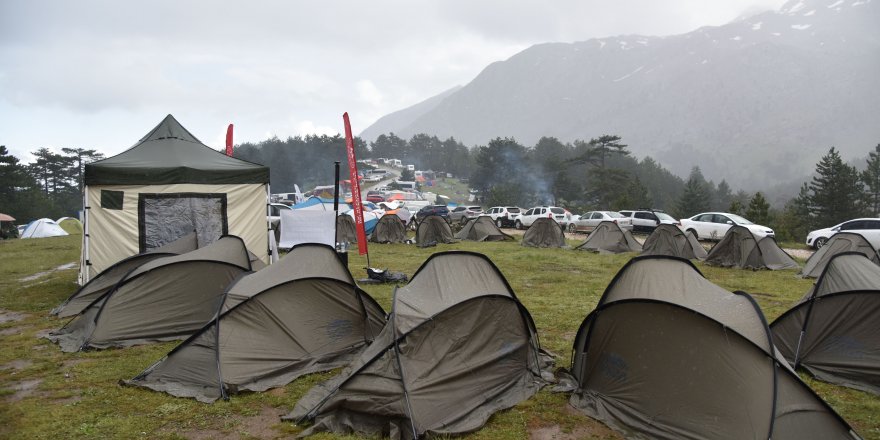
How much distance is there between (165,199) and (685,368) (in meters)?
11.3

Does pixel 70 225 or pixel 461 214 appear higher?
pixel 461 214

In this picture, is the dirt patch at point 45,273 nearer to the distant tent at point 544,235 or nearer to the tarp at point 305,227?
the tarp at point 305,227

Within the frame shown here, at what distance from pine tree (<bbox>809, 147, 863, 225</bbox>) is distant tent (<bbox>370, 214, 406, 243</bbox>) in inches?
1357

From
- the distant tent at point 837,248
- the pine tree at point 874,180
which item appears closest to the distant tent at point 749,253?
the distant tent at point 837,248

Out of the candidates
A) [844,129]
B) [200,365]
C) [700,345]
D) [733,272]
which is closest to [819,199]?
[733,272]

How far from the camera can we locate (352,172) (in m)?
12.5

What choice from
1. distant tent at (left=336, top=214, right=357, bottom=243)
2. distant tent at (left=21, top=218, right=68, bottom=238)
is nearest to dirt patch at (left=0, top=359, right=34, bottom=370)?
distant tent at (left=336, top=214, right=357, bottom=243)

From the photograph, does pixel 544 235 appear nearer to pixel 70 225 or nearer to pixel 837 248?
pixel 837 248

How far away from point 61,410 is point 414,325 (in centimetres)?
370

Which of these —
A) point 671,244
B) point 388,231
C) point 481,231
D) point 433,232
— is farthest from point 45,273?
point 671,244

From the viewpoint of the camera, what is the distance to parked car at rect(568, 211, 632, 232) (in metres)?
28.9

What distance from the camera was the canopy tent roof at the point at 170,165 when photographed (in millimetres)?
11477

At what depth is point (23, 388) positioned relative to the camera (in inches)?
235

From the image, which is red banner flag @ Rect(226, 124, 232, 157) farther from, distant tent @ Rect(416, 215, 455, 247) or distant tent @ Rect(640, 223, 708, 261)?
distant tent @ Rect(640, 223, 708, 261)
